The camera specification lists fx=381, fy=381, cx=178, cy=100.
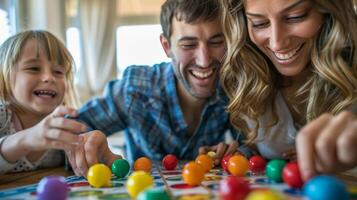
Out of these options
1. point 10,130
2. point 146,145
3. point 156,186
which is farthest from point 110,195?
point 146,145

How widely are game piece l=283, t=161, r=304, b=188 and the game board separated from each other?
0.01 metres

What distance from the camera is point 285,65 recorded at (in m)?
1.13

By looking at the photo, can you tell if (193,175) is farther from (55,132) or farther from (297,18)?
(297,18)

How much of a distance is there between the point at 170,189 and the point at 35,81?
714 millimetres

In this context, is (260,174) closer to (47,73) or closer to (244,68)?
(244,68)

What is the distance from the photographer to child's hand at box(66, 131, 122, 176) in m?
0.94

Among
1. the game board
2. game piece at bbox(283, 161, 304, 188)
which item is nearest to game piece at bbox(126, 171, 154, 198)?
the game board

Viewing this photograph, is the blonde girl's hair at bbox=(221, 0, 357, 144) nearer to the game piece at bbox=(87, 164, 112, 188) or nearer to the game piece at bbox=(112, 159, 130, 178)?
the game piece at bbox=(112, 159, 130, 178)

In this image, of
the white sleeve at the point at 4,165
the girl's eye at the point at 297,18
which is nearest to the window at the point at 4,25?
the white sleeve at the point at 4,165

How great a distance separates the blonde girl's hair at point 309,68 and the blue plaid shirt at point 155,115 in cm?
18

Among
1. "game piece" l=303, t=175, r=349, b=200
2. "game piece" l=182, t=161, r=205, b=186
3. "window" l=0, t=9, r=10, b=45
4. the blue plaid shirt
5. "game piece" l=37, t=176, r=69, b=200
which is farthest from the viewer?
"window" l=0, t=9, r=10, b=45

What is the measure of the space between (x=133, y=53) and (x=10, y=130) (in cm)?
257

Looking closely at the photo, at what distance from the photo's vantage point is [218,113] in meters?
1.44

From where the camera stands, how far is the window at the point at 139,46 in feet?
12.1
